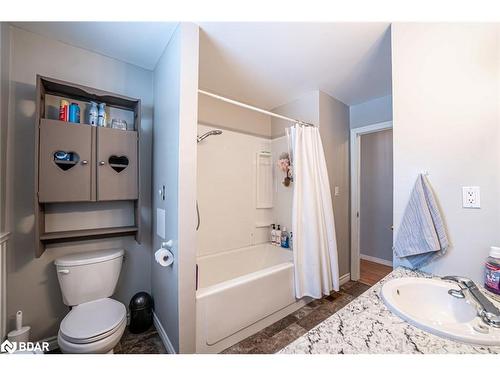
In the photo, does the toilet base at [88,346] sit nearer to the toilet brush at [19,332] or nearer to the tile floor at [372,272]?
the toilet brush at [19,332]

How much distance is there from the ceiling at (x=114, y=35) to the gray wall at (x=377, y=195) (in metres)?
3.38

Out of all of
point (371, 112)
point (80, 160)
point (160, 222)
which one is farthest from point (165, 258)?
point (371, 112)

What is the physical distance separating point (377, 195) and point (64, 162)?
4.03m

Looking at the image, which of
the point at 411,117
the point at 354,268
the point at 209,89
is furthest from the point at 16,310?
the point at 354,268

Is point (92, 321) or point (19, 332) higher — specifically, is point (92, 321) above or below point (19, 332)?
above

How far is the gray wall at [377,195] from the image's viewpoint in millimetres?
3227

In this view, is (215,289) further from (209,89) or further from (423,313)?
(209,89)

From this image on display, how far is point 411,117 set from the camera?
119cm

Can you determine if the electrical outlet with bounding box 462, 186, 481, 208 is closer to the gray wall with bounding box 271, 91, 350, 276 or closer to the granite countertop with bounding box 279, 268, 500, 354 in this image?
the granite countertop with bounding box 279, 268, 500, 354

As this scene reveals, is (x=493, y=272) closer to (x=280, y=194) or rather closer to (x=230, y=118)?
(x=280, y=194)

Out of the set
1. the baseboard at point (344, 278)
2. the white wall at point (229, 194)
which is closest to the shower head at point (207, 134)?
the white wall at point (229, 194)

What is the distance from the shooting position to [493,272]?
34.8 inches

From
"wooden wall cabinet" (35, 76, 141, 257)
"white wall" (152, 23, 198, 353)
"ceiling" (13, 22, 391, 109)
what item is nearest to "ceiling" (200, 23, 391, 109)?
"ceiling" (13, 22, 391, 109)
